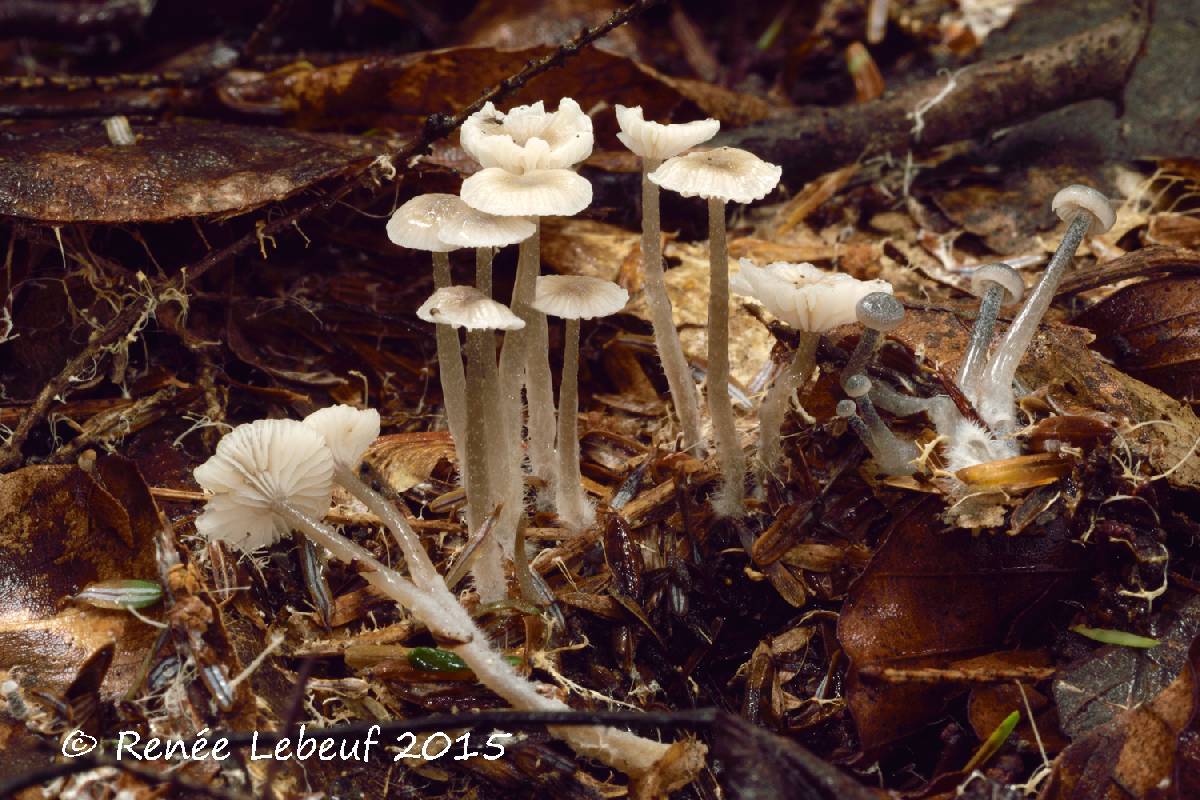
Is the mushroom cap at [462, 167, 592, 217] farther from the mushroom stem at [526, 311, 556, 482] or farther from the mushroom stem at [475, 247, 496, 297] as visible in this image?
the mushroom stem at [526, 311, 556, 482]

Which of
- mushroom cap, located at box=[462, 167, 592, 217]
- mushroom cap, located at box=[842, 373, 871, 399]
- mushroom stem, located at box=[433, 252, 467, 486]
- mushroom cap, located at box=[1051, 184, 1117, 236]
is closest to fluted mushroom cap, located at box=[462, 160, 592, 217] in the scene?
mushroom cap, located at box=[462, 167, 592, 217]

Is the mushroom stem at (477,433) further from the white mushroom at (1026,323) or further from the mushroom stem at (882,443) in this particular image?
the white mushroom at (1026,323)

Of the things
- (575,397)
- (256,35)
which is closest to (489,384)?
(575,397)

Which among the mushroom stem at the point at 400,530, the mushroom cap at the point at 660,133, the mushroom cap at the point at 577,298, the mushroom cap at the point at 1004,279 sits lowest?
the mushroom stem at the point at 400,530

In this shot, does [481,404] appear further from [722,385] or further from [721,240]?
[721,240]

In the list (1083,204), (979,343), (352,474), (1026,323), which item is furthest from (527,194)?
(1083,204)

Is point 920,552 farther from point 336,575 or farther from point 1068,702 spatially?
point 336,575

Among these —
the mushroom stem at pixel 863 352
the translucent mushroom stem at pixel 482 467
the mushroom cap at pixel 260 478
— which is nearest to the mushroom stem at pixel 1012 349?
the mushroom stem at pixel 863 352
